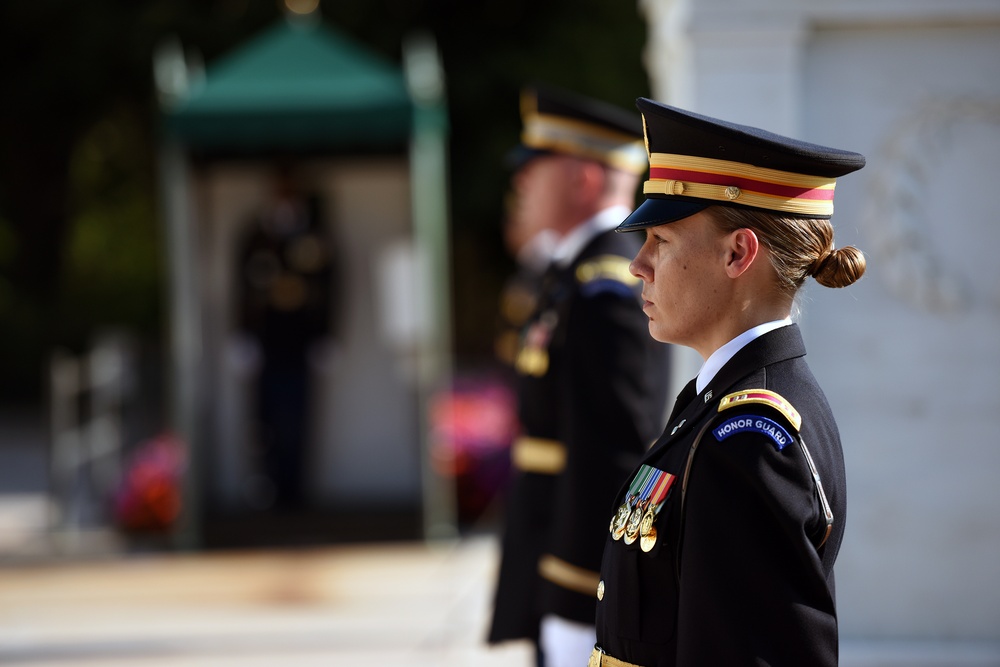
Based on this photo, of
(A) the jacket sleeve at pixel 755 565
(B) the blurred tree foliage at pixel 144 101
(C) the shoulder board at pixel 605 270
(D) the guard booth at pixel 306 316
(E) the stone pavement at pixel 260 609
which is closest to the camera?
(A) the jacket sleeve at pixel 755 565

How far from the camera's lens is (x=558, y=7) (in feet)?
47.4

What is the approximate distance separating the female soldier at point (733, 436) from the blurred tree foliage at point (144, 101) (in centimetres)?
1184

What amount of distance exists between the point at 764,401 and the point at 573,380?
1.30 meters

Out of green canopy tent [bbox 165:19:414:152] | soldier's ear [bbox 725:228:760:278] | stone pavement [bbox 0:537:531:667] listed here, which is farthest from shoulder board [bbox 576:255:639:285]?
green canopy tent [bbox 165:19:414:152]

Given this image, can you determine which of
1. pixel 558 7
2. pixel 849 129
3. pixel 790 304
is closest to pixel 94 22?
pixel 558 7

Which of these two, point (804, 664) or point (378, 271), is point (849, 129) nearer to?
point (804, 664)

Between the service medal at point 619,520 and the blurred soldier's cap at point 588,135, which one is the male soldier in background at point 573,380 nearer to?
the blurred soldier's cap at point 588,135

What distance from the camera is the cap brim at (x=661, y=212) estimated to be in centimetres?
178

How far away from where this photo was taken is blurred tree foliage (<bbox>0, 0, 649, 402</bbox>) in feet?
44.9

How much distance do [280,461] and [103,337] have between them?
803 centimetres

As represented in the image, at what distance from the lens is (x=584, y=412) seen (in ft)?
9.59

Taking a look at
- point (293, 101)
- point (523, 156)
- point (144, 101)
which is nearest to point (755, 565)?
point (523, 156)

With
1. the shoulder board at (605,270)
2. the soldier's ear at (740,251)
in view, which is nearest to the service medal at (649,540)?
the soldier's ear at (740,251)

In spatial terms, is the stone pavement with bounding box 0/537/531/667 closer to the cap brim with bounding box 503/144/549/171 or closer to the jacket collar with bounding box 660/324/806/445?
the cap brim with bounding box 503/144/549/171
